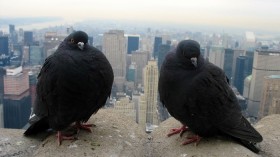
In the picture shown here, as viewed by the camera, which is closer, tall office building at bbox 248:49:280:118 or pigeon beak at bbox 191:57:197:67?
pigeon beak at bbox 191:57:197:67

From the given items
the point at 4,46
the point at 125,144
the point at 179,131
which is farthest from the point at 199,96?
the point at 4,46

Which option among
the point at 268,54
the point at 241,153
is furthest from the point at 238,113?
the point at 268,54

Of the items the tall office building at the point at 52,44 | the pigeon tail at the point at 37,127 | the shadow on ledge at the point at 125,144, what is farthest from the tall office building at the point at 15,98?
the shadow on ledge at the point at 125,144

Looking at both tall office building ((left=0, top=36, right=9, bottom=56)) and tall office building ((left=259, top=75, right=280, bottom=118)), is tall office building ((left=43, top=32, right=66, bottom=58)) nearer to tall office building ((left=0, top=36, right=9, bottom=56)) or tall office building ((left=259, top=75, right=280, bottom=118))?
tall office building ((left=259, top=75, right=280, bottom=118))

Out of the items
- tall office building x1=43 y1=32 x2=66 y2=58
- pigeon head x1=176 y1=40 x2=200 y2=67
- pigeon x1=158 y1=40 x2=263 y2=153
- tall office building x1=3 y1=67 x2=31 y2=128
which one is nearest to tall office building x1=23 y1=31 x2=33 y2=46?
tall office building x1=3 y1=67 x2=31 y2=128

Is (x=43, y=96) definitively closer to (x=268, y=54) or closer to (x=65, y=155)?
(x=65, y=155)

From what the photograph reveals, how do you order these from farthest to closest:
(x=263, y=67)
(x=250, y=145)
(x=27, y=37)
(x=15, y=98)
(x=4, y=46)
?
(x=27, y=37) < (x=4, y=46) < (x=263, y=67) < (x=15, y=98) < (x=250, y=145)

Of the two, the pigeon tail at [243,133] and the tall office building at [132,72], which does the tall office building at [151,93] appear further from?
the tall office building at [132,72]

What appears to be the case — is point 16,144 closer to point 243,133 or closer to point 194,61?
point 194,61
